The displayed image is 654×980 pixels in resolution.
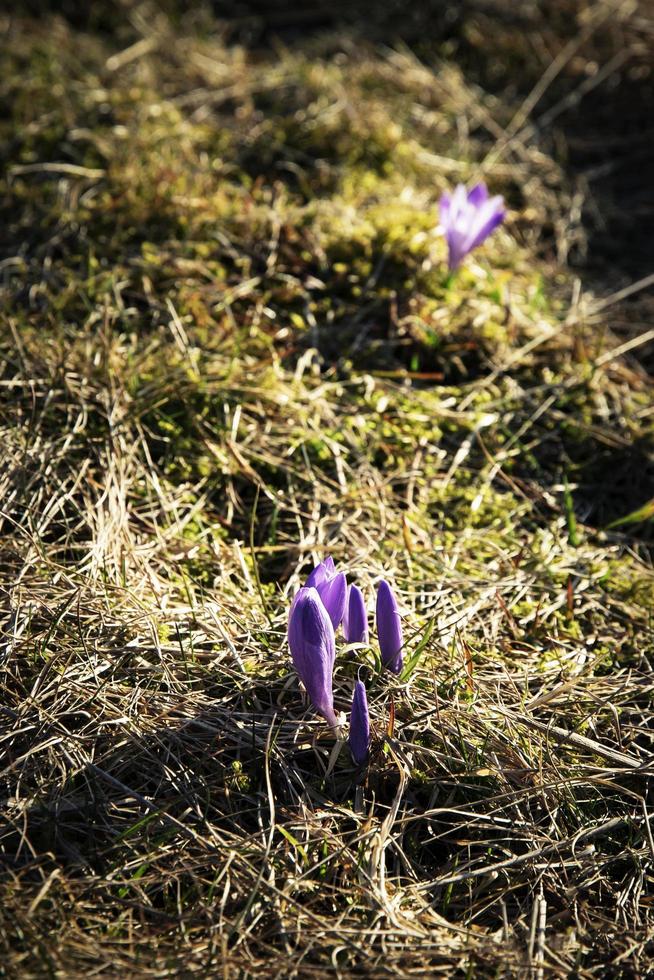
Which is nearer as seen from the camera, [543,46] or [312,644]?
[312,644]

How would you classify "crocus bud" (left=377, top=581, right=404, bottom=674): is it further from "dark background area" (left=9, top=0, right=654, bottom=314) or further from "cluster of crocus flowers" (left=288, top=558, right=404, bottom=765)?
"dark background area" (left=9, top=0, right=654, bottom=314)

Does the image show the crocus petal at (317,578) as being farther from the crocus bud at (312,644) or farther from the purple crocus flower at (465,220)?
the purple crocus flower at (465,220)

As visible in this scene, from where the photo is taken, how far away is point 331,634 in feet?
5.31

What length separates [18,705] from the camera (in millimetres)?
1683

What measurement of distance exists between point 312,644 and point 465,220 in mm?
1659

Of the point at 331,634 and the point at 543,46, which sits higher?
the point at 543,46

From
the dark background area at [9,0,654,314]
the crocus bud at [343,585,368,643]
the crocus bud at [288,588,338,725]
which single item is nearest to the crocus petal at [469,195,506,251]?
the dark background area at [9,0,654,314]

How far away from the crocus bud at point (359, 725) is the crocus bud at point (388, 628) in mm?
154

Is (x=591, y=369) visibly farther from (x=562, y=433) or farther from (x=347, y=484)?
(x=347, y=484)

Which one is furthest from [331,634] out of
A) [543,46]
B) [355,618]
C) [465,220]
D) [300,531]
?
[543,46]

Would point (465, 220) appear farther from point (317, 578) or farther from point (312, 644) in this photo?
point (312, 644)

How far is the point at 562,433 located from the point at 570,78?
2.32 meters

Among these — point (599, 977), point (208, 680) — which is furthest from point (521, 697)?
point (208, 680)

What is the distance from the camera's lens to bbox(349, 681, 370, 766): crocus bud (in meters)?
1.60
